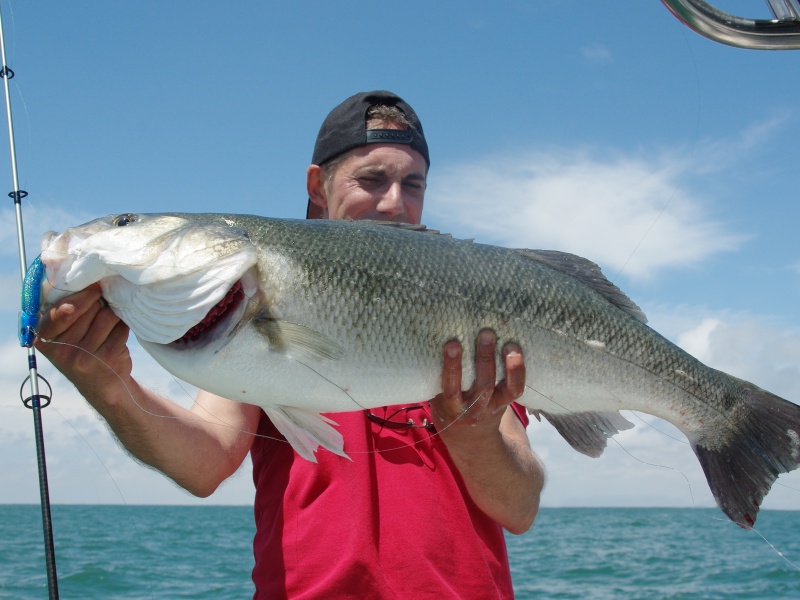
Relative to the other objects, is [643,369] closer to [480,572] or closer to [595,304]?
[595,304]

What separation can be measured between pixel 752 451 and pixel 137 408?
2451mm

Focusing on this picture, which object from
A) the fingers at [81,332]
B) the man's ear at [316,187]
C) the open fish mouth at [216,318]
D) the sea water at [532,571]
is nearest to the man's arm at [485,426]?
the open fish mouth at [216,318]

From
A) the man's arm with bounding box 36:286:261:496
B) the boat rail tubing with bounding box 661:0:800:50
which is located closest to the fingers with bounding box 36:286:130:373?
the man's arm with bounding box 36:286:261:496

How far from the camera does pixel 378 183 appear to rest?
3.38m

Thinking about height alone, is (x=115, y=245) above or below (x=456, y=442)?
above

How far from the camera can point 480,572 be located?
2553 millimetres

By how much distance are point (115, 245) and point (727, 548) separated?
3408cm

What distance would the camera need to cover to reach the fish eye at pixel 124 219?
2.40m

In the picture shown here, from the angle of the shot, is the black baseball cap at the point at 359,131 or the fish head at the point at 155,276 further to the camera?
the black baseball cap at the point at 359,131

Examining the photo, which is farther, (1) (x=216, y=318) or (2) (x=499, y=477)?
(2) (x=499, y=477)

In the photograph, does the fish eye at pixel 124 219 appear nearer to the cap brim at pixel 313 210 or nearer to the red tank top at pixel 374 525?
the red tank top at pixel 374 525

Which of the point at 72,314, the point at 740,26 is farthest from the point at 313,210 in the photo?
the point at 740,26

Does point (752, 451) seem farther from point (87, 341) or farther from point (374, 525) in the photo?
point (87, 341)

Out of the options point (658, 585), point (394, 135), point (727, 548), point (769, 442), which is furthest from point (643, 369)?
point (727, 548)
